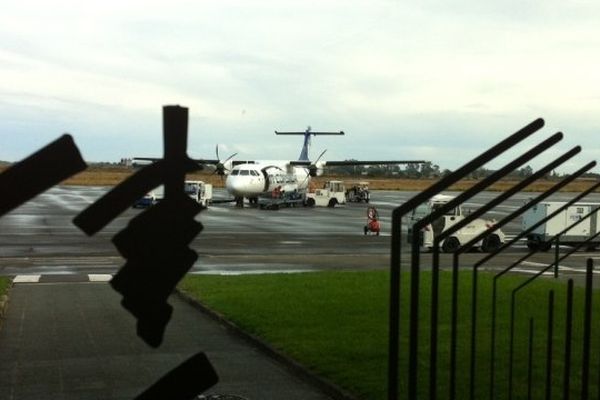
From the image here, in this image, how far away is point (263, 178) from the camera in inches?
2034

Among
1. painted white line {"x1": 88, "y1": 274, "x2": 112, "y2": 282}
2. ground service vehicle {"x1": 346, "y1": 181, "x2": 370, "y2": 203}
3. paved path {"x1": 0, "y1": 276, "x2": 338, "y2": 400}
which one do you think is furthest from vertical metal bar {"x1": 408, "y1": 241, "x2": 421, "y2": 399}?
ground service vehicle {"x1": 346, "y1": 181, "x2": 370, "y2": 203}

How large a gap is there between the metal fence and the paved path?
1.61 metres

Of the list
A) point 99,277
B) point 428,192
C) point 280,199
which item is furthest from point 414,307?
point 280,199

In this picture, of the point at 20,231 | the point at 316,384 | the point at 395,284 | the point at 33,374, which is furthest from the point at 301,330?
the point at 20,231

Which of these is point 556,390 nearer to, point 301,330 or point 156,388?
point 301,330

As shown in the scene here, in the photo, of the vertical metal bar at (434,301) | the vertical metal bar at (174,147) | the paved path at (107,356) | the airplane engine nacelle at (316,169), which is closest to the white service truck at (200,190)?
the airplane engine nacelle at (316,169)

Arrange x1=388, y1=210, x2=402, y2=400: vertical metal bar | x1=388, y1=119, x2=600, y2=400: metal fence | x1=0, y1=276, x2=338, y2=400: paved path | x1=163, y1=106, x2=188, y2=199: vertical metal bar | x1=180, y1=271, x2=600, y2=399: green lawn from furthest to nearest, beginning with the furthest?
x1=180, y1=271, x2=600, y2=399: green lawn → x1=0, y1=276, x2=338, y2=400: paved path → x1=388, y1=119, x2=600, y2=400: metal fence → x1=388, y1=210, x2=402, y2=400: vertical metal bar → x1=163, y1=106, x2=188, y2=199: vertical metal bar

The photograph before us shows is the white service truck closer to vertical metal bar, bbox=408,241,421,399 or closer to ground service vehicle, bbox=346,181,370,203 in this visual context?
→ ground service vehicle, bbox=346,181,370,203

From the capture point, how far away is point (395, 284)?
3689 millimetres

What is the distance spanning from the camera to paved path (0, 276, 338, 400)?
7.77 metres

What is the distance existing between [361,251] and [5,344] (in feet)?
52.6

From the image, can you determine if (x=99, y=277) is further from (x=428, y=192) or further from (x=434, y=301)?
(x=428, y=192)

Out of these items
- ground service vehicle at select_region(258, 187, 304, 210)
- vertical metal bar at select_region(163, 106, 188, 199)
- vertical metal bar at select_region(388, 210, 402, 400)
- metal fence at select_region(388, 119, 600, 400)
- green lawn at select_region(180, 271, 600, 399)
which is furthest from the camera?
ground service vehicle at select_region(258, 187, 304, 210)

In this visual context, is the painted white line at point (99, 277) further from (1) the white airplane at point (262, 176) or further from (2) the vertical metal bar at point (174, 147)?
(1) the white airplane at point (262, 176)
